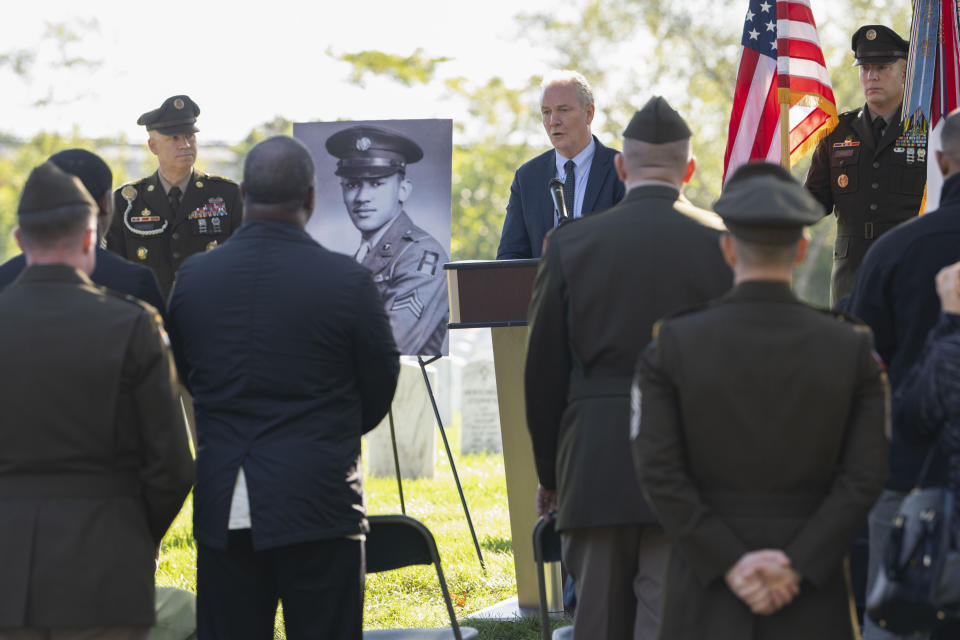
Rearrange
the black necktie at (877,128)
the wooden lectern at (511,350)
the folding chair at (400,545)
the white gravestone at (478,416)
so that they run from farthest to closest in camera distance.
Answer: the white gravestone at (478,416), the black necktie at (877,128), the wooden lectern at (511,350), the folding chair at (400,545)

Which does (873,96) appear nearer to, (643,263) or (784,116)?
(784,116)

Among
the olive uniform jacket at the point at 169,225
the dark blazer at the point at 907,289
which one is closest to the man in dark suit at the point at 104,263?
the dark blazer at the point at 907,289

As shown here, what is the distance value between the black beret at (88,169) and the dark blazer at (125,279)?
21 centimetres

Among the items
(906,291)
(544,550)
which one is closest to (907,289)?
(906,291)

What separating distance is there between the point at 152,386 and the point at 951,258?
2342 mm

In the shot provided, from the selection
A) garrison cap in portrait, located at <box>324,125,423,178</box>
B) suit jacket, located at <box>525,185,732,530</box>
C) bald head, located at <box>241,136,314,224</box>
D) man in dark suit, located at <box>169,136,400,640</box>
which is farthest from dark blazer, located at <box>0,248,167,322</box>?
garrison cap in portrait, located at <box>324,125,423,178</box>

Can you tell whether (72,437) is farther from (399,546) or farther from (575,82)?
(575,82)

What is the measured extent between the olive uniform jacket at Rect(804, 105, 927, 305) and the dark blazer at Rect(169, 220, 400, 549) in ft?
Result: 12.9

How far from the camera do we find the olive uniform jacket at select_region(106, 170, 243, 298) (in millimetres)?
7426

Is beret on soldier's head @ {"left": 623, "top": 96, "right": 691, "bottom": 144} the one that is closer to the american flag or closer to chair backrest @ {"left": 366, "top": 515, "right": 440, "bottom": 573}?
chair backrest @ {"left": 366, "top": 515, "right": 440, "bottom": 573}

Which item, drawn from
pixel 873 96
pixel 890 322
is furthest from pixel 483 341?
pixel 890 322

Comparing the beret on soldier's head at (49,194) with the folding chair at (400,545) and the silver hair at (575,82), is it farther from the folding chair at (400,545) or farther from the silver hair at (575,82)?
the silver hair at (575,82)

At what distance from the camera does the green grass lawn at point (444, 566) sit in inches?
237

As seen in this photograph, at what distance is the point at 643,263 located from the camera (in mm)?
3791
